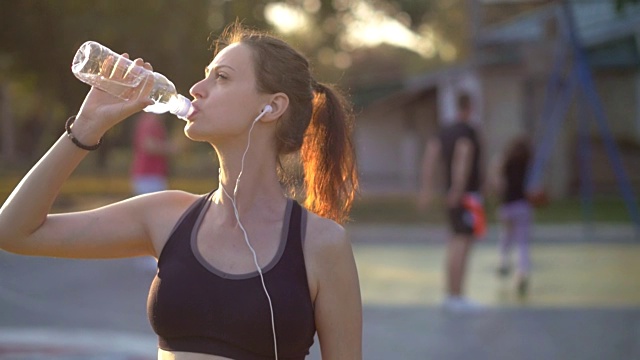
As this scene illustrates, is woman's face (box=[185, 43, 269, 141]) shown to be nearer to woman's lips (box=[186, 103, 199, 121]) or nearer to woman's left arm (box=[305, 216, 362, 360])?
woman's lips (box=[186, 103, 199, 121])

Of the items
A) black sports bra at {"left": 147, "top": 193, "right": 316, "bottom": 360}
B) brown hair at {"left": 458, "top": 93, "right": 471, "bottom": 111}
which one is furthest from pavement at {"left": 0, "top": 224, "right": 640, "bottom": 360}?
black sports bra at {"left": 147, "top": 193, "right": 316, "bottom": 360}

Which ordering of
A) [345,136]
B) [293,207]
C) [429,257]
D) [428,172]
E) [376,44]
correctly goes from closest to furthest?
1. [293,207]
2. [345,136]
3. [428,172]
4. [429,257]
5. [376,44]

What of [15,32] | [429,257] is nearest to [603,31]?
[429,257]

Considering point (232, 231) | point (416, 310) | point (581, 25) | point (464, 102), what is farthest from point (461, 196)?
point (581, 25)

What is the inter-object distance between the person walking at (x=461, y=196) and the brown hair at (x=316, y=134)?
6888mm

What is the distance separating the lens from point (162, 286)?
285cm

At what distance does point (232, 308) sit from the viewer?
2.78 m

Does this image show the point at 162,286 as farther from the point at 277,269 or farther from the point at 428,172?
the point at 428,172

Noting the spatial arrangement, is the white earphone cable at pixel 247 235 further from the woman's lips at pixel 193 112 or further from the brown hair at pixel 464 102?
the brown hair at pixel 464 102

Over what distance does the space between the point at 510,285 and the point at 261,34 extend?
9.58 meters

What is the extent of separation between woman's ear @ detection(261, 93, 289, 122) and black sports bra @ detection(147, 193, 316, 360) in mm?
375

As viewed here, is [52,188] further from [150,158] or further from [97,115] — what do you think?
[150,158]

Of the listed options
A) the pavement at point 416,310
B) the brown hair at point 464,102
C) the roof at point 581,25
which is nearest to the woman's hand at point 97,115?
the pavement at point 416,310

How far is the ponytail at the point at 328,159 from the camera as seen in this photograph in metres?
3.31
